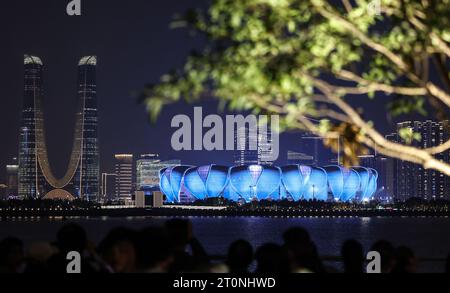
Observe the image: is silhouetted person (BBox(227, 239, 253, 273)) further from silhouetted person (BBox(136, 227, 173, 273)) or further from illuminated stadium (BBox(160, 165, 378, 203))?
illuminated stadium (BBox(160, 165, 378, 203))

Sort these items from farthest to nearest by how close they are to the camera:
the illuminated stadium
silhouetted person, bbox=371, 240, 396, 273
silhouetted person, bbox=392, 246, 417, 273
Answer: the illuminated stadium
silhouetted person, bbox=371, 240, 396, 273
silhouetted person, bbox=392, 246, 417, 273

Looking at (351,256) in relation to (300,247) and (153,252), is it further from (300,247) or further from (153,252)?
(153,252)

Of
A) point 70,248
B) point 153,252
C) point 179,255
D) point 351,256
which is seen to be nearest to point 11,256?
point 70,248

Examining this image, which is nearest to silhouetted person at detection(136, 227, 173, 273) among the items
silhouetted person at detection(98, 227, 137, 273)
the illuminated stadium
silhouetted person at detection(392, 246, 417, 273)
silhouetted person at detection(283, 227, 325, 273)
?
silhouetted person at detection(98, 227, 137, 273)

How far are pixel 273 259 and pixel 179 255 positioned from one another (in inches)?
34.2

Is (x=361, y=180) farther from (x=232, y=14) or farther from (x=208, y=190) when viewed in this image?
(x=232, y=14)

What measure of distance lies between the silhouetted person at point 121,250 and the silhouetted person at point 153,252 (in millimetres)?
163

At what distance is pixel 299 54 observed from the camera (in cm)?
618

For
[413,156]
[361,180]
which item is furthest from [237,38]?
[361,180]

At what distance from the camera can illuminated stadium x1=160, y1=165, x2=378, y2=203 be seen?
5074 inches

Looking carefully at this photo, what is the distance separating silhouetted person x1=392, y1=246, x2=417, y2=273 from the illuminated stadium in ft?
398

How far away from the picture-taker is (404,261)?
6668 millimetres

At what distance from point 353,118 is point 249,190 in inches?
4900

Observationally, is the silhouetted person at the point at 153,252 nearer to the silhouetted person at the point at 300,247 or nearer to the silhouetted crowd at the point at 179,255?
the silhouetted crowd at the point at 179,255
